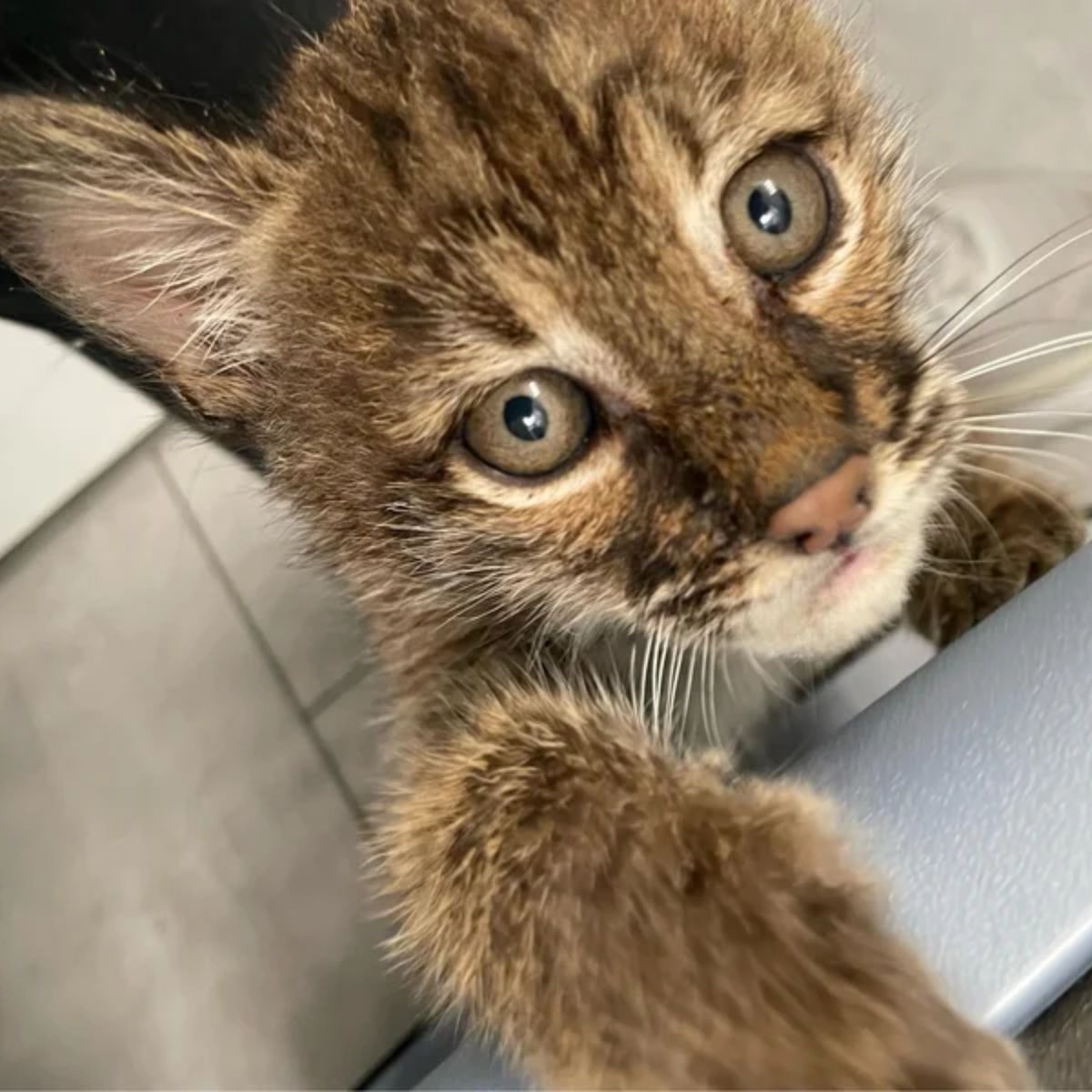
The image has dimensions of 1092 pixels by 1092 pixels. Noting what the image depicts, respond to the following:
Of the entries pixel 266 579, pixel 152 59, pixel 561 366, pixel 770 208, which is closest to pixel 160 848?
pixel 266 579

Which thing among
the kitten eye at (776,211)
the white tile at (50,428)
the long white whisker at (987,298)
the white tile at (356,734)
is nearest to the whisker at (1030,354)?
the long white whisker at (987,298)

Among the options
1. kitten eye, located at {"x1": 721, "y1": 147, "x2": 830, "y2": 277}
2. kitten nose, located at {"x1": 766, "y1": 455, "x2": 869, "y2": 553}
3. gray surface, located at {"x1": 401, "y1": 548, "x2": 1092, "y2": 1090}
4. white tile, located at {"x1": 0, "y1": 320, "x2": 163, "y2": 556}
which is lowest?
gray surface, located at {"x1": 401, "y1": 548, "x2": 1092, "y2": 1090}

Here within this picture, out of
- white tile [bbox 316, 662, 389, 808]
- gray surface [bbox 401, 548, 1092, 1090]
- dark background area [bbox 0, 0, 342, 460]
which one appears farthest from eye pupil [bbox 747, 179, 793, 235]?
white tile [bbox 316, 662, 389, 808]

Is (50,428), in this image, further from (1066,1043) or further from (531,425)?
(1066,1043)

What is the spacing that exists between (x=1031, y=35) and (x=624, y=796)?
1.50 meters

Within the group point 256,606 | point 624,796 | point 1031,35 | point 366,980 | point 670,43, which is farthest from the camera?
point 256,606

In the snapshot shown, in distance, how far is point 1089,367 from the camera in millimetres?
1073

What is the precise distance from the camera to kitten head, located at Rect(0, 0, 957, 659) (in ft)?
2.47

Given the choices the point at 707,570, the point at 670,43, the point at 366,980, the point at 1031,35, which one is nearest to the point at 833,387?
the point at 707,570

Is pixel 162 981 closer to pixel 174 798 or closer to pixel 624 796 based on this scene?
pixel 174 798

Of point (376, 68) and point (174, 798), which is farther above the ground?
point (376, 68)

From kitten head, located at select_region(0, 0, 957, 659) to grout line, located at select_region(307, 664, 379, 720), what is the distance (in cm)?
87

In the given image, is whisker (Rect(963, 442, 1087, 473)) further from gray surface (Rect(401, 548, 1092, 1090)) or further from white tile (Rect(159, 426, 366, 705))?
white tile (Rect(159, 426, 366, 705))

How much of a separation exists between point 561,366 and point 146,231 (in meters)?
0.35
